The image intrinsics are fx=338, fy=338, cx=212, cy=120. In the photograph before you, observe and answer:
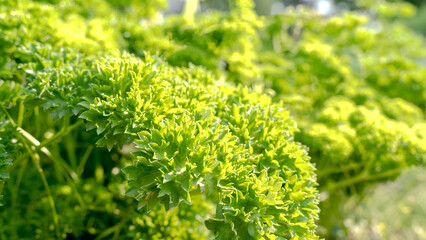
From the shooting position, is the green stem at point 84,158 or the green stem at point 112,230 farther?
the green stem at point 84,158

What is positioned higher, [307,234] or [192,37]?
[192,37]

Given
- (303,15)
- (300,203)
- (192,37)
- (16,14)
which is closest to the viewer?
(300,203)

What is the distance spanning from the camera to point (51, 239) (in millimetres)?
1585

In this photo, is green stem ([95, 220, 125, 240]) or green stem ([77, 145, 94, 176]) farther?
green stem ([77, 145, 94, 176])

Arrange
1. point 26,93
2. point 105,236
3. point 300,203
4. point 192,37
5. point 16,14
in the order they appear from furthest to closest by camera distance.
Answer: point 192,37 → point 105,236 → point 16,14 → point 26,93 → point 300,203

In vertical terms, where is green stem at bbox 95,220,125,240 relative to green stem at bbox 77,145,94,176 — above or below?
below

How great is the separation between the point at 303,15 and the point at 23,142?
209 cm

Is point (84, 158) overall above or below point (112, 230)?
above

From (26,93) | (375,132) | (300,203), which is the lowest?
(375,132)

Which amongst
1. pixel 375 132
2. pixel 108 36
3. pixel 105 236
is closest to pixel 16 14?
pixel 108 36

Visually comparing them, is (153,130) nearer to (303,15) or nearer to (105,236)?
(105,236)

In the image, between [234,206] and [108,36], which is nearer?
[234,206]

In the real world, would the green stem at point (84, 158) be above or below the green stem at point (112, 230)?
above

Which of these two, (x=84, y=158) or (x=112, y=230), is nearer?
(x=112, y=230)
